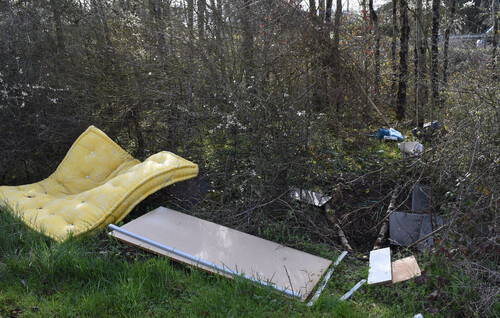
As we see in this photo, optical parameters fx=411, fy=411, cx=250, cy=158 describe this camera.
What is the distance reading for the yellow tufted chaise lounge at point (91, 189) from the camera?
11.5ft

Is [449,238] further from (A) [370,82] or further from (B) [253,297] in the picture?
(A) [370,82]

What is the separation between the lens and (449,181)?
353cm

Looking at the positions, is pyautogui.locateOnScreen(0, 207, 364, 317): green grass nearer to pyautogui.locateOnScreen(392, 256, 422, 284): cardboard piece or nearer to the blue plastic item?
pyautogui.locateOnScreen(392, 256, 422, 284): cardboard piece

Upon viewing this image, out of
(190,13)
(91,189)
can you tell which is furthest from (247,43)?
(91,189)

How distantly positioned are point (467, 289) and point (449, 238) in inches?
21.4

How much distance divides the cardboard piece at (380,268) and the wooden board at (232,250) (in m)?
0.32

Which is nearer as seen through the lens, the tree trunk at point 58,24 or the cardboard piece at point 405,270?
the cardboard piece at point 405,270

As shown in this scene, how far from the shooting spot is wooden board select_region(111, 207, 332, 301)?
9.46 ft

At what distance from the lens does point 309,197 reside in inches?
165

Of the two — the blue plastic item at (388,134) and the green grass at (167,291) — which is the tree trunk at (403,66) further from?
the green grass at (167,291)

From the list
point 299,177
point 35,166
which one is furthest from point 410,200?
point 35,166

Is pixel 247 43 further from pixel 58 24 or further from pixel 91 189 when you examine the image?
pixel 58 24

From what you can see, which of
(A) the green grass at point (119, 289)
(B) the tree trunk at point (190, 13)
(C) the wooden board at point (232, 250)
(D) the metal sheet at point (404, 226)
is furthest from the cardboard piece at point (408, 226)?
(B) the tree trunk at point (190, 13)

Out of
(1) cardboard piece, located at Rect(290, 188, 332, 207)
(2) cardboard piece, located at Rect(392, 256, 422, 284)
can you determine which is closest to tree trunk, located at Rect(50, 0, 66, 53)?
(1) cardboard piece, located at Rect(290, 188, 332, 207)
